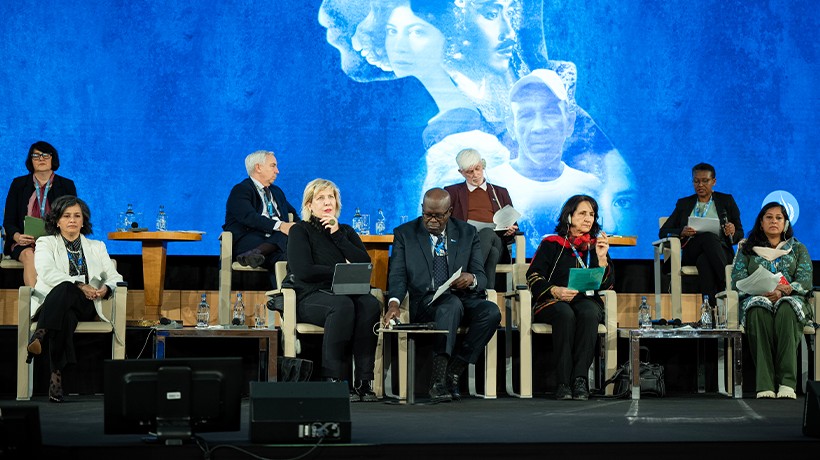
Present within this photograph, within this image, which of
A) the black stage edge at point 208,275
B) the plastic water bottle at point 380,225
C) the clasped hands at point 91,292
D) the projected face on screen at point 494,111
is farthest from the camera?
the projected face on screen at point 494,111

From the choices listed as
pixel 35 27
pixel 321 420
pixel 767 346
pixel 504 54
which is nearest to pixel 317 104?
pixel 504 54

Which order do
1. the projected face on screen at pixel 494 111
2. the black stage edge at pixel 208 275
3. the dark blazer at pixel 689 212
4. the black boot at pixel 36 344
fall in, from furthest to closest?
the projected face on screen at pixel 494 111, the dark blazer at pixel 689 212, the black stage edge at pixel 208 275, the black boot at pixel 36 344

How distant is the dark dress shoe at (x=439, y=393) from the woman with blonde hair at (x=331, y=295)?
30cm

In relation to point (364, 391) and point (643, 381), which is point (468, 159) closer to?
point (643, 381)

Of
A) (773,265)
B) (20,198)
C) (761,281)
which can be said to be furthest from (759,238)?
(20,198)

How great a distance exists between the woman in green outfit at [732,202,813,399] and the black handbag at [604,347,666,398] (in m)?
0.54

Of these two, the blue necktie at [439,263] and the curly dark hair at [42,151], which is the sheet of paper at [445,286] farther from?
the curly dark hair at [42,151]

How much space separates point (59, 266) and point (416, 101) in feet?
10.2

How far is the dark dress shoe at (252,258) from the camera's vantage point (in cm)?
647

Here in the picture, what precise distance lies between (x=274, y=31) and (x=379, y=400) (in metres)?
3.32

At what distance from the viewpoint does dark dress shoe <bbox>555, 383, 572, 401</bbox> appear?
5.60m

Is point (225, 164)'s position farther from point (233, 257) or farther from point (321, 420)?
point (321, 420)

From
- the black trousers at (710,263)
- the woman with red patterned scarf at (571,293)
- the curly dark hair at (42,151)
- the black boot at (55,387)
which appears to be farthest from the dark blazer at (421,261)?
the curly dark hair at (42,151)

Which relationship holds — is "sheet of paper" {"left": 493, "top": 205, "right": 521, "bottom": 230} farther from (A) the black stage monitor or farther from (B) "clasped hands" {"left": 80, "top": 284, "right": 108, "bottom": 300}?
(A) the black stage monitor
